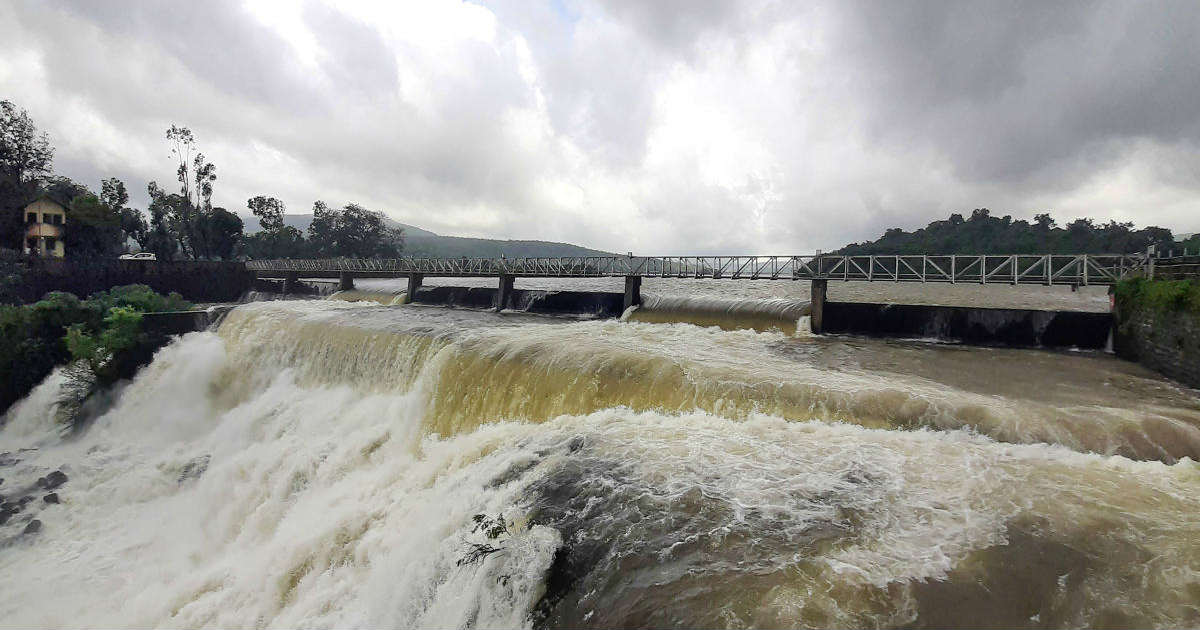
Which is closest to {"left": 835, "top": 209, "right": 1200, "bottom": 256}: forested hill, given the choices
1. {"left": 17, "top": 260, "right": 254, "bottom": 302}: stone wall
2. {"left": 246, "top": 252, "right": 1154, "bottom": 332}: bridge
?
{"left": 246, "top": 252, "right": 1154, "bottom": 332}: bridge

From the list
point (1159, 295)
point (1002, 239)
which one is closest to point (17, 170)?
point (1159, 295)

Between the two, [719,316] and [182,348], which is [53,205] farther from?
[719,316]

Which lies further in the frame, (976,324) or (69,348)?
(69,348)

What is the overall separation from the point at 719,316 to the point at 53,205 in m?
56.5

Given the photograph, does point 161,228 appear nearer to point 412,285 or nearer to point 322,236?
point 322,236

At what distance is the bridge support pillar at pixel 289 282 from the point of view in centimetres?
4575

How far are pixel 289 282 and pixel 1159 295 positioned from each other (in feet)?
180

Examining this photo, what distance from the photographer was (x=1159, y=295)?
41.6 feet

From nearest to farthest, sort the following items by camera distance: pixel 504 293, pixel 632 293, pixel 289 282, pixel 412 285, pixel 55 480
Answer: pixel 55 480, pixel 632 293, pixel 504 293, pixel 412 285, pixel 289 282

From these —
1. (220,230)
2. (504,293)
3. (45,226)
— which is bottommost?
(504,293)

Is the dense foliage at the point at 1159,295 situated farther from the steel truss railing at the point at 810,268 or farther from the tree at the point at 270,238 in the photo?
the tree at the point at 270,238

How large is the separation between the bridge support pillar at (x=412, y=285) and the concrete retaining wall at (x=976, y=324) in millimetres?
26297

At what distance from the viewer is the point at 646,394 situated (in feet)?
31.0

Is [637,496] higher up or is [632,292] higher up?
[632,292]
